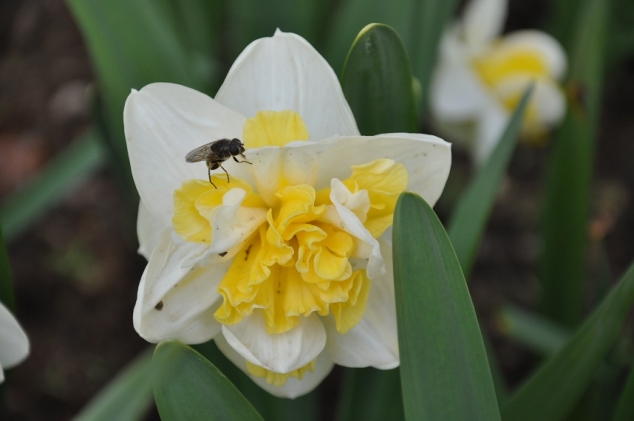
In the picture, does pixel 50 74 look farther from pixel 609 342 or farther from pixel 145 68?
pixel 609 342

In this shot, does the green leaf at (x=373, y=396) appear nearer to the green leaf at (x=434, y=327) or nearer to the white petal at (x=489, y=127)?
the green leaf at (x=434, y=327)

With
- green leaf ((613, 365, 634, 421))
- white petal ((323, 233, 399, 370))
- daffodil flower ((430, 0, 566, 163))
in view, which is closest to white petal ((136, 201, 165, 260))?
white petal ((323, 233, 399, 370))

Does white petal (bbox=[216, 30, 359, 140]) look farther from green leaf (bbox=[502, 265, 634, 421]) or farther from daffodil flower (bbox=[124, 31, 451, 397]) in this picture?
green leaf (bbox=[502, 265, 634, 421])

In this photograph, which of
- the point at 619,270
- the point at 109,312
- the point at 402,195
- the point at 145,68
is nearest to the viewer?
the point at 402,195

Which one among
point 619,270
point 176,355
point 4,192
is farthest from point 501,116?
point 4,192

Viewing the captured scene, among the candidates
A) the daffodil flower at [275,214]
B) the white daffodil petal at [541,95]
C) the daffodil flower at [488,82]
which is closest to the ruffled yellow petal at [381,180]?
the daffodil flower at [275,214]

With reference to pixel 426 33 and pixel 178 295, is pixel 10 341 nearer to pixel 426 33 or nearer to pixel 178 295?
pixel 178 295
